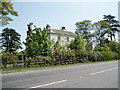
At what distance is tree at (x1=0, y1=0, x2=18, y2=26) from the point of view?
2133 cm

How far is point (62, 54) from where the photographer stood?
104 ft

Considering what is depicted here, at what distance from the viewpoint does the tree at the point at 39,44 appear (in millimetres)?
36250

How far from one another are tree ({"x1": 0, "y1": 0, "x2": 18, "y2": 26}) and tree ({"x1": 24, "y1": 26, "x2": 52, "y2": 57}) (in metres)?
14.5

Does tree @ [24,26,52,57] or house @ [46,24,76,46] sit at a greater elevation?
house @ [46,24,76,46]

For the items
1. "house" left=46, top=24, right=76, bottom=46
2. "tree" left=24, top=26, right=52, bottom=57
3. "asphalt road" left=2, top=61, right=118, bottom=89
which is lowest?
"asphalt road" left=2, top=61, right=118, bottom=89

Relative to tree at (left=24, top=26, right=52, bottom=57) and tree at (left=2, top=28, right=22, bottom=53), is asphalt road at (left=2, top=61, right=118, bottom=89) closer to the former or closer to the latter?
tree at (left=24, top=26, right=52, bottom=57)

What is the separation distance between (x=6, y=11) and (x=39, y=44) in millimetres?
16301

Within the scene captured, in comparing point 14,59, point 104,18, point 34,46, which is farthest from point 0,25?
point 104,18

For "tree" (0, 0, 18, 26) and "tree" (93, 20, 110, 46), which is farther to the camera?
"tree" (93, 20, 110, 46)

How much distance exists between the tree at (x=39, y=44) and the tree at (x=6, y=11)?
14.5 meters

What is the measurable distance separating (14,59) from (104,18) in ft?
201

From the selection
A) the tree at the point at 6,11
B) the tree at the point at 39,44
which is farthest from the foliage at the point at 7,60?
the tree at the point at 39,44

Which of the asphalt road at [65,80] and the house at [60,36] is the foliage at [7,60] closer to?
the asphalt road at [65,80]

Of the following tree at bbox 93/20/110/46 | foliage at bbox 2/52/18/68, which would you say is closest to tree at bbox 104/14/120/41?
tree at bbox 93/20/110/46
